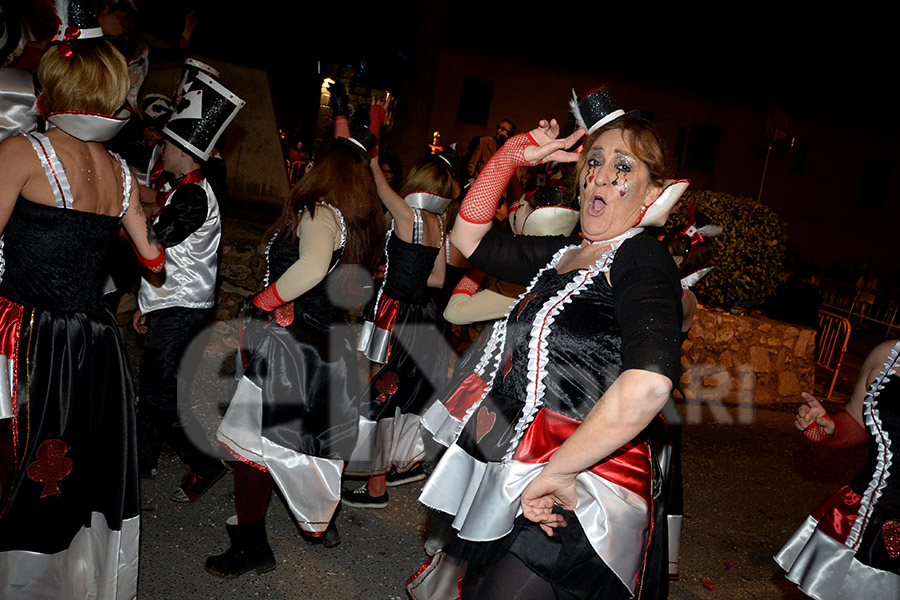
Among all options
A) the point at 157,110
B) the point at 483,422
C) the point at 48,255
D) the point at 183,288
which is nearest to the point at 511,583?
the point at 483,422

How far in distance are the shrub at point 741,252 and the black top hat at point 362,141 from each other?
239 inches

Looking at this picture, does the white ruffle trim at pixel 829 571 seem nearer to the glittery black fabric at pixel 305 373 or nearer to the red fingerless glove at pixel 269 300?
the glittery black fabric at pixel 305 373

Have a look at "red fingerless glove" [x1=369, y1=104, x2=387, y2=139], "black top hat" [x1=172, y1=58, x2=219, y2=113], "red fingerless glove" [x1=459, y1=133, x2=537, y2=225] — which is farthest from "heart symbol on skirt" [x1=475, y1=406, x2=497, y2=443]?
"black top hat" [x1=172, y1=58, x2=219, y2=113]

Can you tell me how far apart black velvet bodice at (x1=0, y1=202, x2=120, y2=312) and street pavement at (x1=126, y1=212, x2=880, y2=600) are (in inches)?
54.9

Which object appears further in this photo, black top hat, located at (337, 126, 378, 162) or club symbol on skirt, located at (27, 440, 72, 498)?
black top hat, located at (337, 126, 378, 162)

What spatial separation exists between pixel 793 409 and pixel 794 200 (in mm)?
21747

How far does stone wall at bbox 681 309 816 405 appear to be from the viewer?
8.62 meters

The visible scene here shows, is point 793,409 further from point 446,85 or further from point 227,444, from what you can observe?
point 446,85

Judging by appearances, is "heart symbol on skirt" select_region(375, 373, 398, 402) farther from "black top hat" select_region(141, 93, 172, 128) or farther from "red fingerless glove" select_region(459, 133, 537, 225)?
"black top hat" select_region(141, 93, 172, 128)

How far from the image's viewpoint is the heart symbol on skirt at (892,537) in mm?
2557

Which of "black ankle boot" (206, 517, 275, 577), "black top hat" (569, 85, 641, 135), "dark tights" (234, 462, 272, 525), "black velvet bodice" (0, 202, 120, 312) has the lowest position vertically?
"black ankle boot" (206, 517, 275, 577)

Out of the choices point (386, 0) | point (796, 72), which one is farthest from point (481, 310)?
point (796, 72)

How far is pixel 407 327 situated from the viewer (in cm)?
432

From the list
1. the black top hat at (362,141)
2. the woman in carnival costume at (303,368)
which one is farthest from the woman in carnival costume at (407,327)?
the woman in carnival costume at (303,368)
